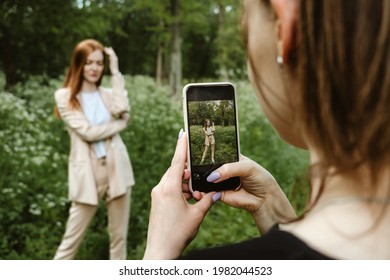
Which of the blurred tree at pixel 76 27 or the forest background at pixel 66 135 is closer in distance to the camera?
the forest background at pixel 66 135

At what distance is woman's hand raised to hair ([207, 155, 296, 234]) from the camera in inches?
45.9

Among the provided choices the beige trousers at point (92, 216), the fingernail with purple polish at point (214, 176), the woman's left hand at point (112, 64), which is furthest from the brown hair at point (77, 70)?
the fingernail with purple polish at point (214, 176)

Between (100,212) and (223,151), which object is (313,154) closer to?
(223,151)

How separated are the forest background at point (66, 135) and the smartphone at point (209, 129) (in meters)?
0.22

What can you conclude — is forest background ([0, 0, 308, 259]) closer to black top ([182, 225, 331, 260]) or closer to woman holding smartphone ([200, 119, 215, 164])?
black top ([182, 225, 331, 260])

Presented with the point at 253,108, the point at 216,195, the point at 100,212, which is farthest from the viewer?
the point at 253,108

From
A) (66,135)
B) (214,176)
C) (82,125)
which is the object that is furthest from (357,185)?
(66,135)

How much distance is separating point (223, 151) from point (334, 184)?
618 mm

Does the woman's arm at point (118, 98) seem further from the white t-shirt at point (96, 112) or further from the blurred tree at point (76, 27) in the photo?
the blurred tree at point (76, 27)

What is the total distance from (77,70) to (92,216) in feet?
3.32

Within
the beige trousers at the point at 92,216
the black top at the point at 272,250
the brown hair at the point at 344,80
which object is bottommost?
the beige trousers at the point at 92,216

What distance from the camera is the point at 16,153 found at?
16.0ft

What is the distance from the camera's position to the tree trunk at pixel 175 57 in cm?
909

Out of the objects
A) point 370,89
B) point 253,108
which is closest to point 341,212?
point 370,89
